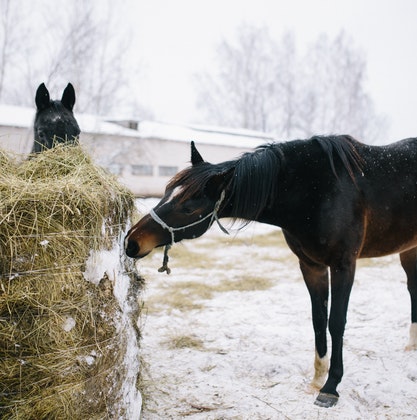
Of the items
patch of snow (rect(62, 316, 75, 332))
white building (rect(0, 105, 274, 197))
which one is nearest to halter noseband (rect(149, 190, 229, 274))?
patch of snow (rect(62, 316, 75, 332))

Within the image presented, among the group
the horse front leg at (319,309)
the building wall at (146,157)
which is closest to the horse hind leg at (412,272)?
the horse front leg at (319,309)

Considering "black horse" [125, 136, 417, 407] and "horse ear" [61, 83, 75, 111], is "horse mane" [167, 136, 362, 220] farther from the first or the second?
"horse ear" [61, 83, 75, 111]

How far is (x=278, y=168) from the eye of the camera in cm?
283

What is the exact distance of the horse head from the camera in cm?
251

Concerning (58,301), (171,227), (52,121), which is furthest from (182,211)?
(52,121)

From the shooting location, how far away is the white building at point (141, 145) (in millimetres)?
16016

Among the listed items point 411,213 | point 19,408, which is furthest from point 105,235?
point 411,213

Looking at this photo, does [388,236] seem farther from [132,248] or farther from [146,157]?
[146,157]

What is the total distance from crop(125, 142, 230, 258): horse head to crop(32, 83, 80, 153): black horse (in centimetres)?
138

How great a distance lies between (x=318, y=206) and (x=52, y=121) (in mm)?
2461

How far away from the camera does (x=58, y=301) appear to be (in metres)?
2.03

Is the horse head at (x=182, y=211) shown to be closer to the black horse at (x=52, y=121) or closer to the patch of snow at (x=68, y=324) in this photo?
the patch of snow at (x=68, y=324)

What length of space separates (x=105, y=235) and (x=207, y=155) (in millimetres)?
20401

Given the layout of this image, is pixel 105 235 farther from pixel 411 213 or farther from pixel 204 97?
pixel 204 97
